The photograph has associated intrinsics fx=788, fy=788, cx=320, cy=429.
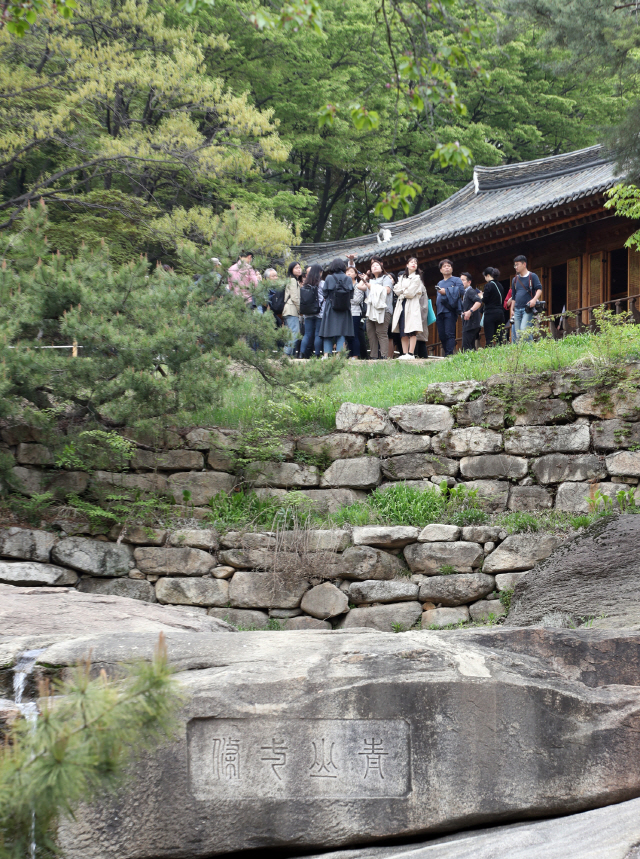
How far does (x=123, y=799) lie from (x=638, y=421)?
22.8 feet

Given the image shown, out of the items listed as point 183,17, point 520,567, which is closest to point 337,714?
point 520,567

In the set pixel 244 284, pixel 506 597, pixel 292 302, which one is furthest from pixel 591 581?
pixel 292 302

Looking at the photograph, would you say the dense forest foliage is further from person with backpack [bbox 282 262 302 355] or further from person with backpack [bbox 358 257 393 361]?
person with backpack [bbox 358 257 393 361]

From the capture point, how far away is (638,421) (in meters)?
8.65

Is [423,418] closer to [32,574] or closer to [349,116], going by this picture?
[32,574]

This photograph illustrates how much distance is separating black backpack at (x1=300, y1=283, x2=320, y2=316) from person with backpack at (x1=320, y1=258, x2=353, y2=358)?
0.19 m

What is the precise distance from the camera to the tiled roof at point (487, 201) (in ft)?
54.0

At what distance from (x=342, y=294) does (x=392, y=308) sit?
148cm

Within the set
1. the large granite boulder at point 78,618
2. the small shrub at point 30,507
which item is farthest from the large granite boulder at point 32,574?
the large granite boulder at point 78,618

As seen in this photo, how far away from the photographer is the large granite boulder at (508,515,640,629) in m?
5.33

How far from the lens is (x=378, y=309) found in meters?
13.2

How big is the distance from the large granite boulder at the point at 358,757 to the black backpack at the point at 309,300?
9.50 metres

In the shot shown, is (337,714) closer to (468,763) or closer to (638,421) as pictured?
(468,763)

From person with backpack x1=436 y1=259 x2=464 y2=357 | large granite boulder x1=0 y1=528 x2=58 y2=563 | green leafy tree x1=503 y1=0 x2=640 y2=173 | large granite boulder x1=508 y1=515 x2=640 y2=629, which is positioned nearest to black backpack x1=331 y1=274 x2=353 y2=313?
person with backpack x1=436 y1=259 x2=464 y2=357
